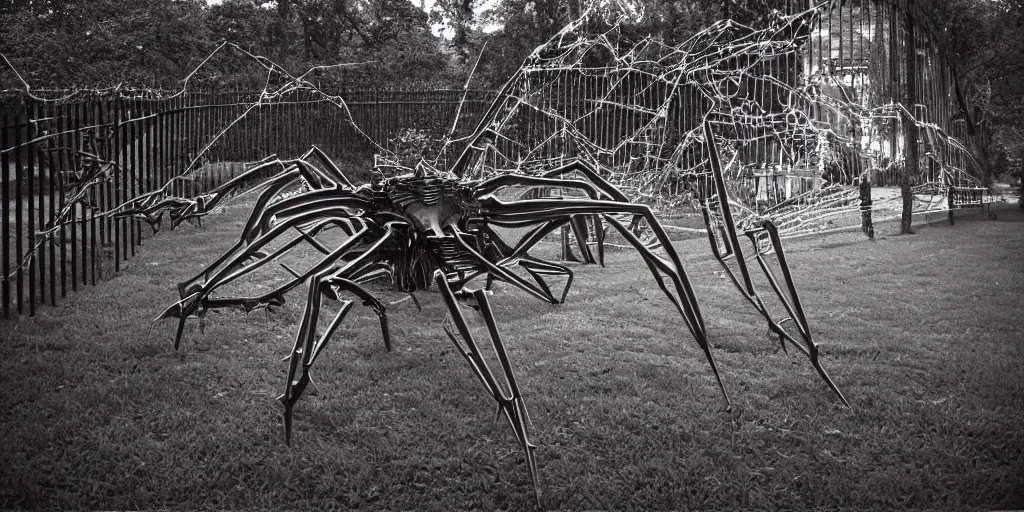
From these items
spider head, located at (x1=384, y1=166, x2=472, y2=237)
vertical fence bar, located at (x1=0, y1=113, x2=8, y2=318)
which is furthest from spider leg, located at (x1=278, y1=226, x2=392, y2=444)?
vertical fence bar, located at (x1=0, y1=113, x2=8, y2=318)

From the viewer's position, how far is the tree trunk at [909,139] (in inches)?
384

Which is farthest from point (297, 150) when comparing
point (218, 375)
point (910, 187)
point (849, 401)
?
point (849, 401)

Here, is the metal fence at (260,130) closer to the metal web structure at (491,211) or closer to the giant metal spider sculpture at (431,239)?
the metal web structure at (491,211)

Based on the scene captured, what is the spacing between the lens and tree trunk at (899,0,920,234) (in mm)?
9758

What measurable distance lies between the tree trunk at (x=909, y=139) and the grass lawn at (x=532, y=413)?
478 cm

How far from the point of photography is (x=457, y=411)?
3277 millimetres

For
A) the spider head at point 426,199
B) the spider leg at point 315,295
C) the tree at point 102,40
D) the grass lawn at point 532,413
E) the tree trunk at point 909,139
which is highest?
the tree at point 102,40

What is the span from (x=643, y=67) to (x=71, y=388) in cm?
1498

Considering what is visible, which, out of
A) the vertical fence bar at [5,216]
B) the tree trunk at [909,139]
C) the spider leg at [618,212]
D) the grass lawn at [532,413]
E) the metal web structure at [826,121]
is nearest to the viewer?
the spider leg at [618,212]

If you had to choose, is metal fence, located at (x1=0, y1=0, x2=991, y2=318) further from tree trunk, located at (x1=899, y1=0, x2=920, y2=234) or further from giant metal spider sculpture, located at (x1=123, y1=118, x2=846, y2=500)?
giant metal spider sculpture, located at (x1=123, y1=118, x2=846, y2=500)

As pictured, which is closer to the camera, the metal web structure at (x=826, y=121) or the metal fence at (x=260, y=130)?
the metal fence at (x=260, y=130)

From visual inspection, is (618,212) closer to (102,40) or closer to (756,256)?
(756,256)

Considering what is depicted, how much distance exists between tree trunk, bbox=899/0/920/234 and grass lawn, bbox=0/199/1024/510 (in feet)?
15.7

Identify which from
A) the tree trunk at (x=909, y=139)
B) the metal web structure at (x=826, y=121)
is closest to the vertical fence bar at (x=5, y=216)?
the metal web structure at (x=826, y=121)
